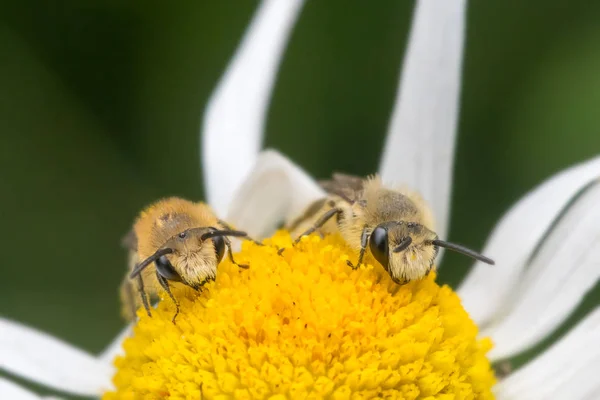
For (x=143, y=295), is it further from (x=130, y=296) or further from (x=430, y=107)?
(x=430, y=107)

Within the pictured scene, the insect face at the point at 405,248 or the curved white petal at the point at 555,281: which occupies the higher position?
the curved white petal at the point at 555,281

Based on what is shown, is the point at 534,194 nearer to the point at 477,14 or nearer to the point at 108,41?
the point at 477,14

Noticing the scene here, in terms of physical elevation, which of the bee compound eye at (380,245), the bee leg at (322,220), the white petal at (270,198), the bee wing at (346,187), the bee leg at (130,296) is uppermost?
the white petal at (270,198)

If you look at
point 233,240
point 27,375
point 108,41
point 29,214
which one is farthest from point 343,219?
point 29,214

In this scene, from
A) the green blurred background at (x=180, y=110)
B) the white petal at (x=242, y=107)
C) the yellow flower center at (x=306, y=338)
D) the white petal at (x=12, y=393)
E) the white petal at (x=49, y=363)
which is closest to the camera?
the yellow flower center at (x=306, y=338)

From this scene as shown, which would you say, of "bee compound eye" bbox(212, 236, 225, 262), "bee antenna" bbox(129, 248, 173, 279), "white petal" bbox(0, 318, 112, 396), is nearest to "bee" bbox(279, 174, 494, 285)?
"bee compound eye" bbox(212, 236, 225, 262)

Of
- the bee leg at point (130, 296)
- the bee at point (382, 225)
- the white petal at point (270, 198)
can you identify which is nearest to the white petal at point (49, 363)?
the bee leg at point (130, 296)

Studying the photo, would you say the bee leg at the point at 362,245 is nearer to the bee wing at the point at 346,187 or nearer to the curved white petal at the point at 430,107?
the bee wing at the point at 346,187

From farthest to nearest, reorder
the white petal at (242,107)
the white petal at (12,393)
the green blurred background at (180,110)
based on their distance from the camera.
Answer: the green blurred background at (180,110), the white petal at (242,107), the white petal at (12,393)
